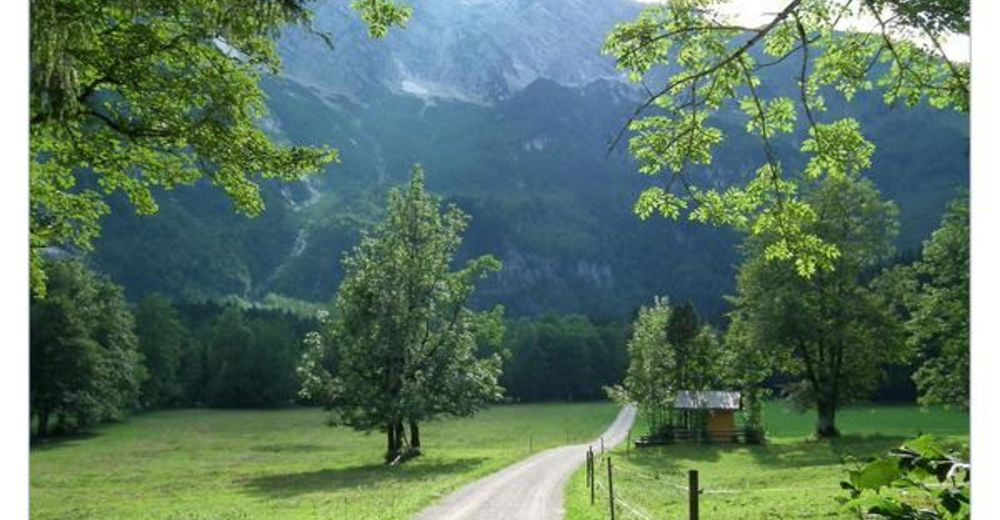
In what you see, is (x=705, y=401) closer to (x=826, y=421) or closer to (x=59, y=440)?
(x=826, y=421)

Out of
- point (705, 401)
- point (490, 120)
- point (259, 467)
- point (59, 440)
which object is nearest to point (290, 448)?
point (259, 467)

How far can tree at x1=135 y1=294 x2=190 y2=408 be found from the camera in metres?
77.4

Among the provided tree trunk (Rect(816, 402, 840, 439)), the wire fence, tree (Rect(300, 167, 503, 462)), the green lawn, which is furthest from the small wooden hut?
the wire fence

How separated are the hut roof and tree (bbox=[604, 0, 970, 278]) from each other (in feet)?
130

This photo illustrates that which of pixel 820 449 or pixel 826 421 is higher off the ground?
pixel 826 421

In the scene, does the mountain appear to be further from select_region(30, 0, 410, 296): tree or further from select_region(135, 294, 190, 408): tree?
select_region(135, 294, 190, 408): tree

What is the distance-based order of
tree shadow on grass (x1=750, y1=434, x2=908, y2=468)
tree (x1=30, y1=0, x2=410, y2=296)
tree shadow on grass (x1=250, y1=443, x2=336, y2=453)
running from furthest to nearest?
1. tree shadow on grass (x1=250, y1=443, x2=336, y2=453)
2. tree shadow on grass (x1=750, y1=434, x2=908, y2=468)
3. tree (x1=30, y1=0, x2=410, y2=296)

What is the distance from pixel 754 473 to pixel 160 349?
66015 mm

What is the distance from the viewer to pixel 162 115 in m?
9.99

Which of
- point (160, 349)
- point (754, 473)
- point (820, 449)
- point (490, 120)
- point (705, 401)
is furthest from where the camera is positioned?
point (490, 120)

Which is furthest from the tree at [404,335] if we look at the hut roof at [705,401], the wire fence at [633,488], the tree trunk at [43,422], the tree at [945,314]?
the tree trunk at [43,422]

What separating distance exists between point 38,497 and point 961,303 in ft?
118

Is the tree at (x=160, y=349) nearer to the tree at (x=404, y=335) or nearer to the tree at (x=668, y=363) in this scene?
the tree at (x=404, y=335)
